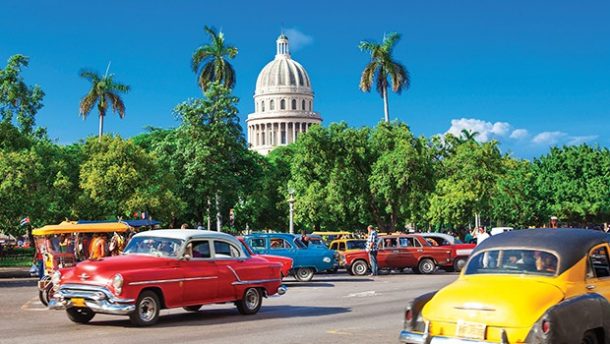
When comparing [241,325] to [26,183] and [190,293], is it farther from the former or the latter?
[26,183]

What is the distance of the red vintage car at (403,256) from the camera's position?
103ft

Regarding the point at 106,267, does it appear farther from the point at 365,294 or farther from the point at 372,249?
the point at 372,249

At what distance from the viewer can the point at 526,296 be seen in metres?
9.02

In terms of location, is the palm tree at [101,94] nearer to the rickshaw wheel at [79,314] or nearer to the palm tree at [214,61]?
the palm tree at [214,61]

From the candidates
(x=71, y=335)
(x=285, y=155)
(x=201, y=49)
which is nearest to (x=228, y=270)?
(x=71, y=335)

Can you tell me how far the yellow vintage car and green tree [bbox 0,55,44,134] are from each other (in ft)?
89.4

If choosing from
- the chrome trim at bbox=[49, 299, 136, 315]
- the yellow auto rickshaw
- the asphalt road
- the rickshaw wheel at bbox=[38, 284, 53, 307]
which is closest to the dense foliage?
the yellow auto rickshaw

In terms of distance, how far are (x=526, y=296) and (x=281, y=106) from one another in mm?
150803

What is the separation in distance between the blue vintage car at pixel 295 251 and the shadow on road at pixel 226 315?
26.3 feet

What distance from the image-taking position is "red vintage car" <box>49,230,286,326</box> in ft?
46.8

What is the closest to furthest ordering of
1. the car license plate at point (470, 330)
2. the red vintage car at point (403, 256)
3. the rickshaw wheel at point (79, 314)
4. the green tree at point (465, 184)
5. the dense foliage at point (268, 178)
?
the car license plate at point (470, 330) → the rickshaw wheel at point (79, 314) → the red vintage car at point (403, 256) → the dense foliage at point (268, 178) → the green tree at point (465, 184)

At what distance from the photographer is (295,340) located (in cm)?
1275

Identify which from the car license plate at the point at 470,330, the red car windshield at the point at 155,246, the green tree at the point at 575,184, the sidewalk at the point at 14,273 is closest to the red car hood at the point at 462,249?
the sidewalk at the point at 14,273

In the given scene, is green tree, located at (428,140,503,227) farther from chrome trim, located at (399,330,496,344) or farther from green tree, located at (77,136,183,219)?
chrome trim, located at (399,330,496,344)
